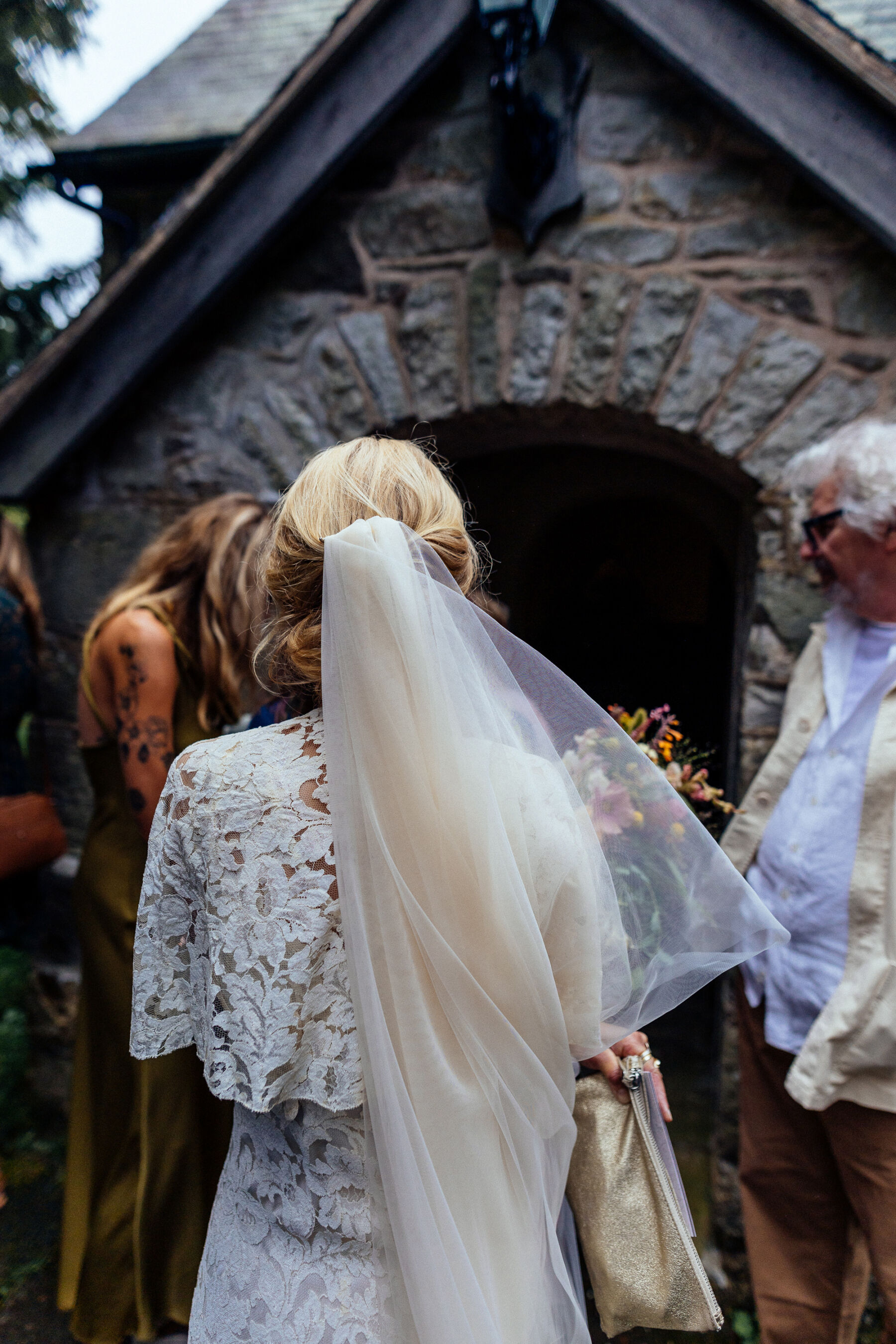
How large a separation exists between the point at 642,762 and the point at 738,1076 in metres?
1.78

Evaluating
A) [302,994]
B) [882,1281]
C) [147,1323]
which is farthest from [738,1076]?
[302,994]

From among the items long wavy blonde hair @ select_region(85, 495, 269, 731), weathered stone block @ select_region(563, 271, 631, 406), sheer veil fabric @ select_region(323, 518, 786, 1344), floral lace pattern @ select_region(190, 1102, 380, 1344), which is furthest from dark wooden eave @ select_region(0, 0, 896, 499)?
floral lace pattern @ select_region(190, 1102, 380, 1344)

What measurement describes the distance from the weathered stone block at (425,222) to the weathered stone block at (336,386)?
33 centimetres

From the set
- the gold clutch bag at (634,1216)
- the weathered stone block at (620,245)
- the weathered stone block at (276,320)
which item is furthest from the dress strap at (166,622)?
the weathered stone block at (620,245)

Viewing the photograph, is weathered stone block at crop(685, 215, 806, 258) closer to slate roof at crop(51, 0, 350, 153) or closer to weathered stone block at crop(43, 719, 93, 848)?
slate roof at crop(51, 0, 350, 153)

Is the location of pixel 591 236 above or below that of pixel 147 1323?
above

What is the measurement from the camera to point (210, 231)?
8.93 ft

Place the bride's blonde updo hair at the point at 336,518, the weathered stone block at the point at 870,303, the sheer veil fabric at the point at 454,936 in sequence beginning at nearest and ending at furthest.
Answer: the sheer veil fabric at the point at 454,936
the bride's blonde updo hair at the point at 336,518
the weathered stone block at the point at 870,303

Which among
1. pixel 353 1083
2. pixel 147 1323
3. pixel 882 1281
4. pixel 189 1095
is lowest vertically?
pixel 147 1323

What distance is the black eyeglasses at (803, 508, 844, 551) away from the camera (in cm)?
204

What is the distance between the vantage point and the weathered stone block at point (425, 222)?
2.71 metres

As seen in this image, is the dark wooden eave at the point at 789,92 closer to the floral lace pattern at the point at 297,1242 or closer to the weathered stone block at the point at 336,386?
the weathered stone block at the point at 336,386

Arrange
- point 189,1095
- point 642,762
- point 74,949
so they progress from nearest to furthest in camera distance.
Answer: point 642,762 → point 189,1095 → point 74,949

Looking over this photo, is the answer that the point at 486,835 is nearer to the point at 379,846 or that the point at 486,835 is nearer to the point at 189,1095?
the point at 379,846
